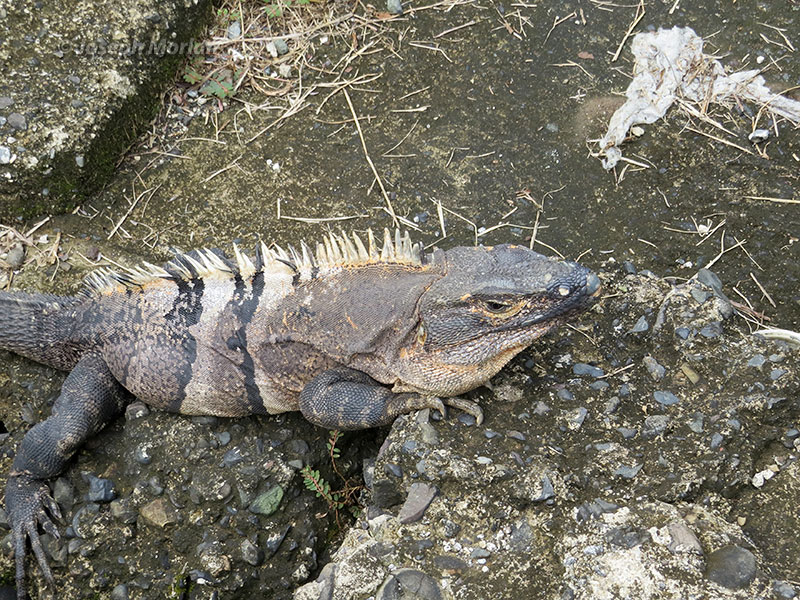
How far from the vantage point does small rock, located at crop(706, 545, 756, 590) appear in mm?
2885

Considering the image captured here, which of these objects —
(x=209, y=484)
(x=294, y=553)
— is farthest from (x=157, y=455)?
(x=294, y=553)

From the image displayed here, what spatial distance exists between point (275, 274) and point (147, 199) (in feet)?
5.94

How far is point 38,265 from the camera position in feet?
16.3

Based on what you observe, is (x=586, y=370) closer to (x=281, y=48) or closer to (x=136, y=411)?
(x=136, y=411)

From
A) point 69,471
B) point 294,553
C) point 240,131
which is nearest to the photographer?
point 294,553

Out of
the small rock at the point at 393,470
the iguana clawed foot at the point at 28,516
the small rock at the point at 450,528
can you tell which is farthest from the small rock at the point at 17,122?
the small rock at the point at 450,528

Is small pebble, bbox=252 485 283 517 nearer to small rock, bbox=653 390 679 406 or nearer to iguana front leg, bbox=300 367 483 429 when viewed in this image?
iguana front leg, bbox=300 367 483 429

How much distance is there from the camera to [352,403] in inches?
146

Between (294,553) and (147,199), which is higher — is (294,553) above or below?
below

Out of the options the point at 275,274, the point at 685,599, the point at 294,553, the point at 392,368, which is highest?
the point at 275,274

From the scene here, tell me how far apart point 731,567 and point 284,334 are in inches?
85.8

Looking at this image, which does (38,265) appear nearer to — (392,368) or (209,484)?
(209,484)

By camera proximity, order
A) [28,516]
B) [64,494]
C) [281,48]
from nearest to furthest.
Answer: [28,516] → [64,494] → [281,48]

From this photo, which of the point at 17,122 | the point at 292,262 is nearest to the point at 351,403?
the point at 292,262
